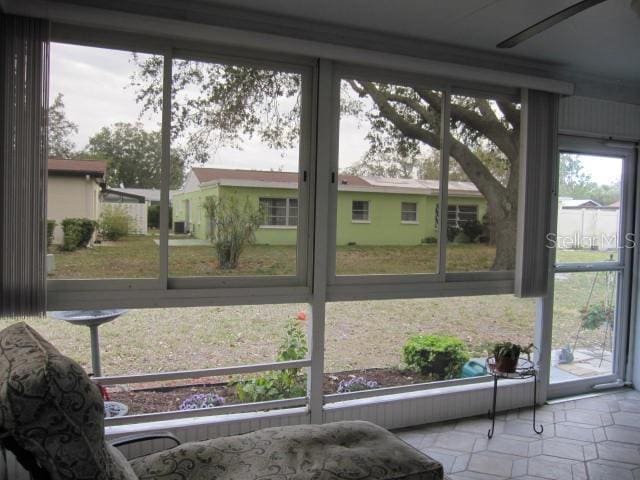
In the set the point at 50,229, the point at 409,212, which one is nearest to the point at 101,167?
the point at 50,229

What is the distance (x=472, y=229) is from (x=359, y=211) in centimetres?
91

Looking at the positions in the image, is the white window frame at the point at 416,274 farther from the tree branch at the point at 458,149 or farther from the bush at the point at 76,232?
the bush at the point at 76,232

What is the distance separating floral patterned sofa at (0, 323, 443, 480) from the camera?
1.14 meters

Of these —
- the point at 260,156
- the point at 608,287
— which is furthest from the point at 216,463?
the point at 608,287

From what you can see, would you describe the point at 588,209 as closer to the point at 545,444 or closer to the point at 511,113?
→ the point at 511,113

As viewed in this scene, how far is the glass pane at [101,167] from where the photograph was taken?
8.21 ft

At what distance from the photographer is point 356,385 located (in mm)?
3393

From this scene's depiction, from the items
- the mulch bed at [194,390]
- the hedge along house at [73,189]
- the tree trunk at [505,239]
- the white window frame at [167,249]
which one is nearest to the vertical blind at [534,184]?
the tree trunk at [505,239]

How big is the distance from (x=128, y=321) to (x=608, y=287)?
3807 millimetres

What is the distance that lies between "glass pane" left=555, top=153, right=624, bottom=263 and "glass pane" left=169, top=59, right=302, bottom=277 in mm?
2250

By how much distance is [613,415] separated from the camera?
357 centimetres

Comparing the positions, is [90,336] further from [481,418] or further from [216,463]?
[481,418]

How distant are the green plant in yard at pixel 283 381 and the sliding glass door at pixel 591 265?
208 cm

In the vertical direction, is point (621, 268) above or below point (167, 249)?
below
